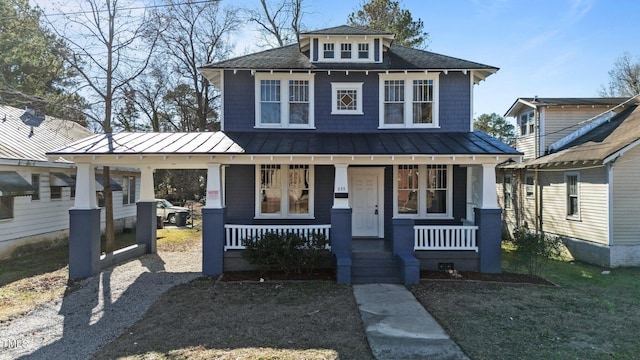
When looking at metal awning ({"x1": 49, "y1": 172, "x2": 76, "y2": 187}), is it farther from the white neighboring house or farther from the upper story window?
the upper story window

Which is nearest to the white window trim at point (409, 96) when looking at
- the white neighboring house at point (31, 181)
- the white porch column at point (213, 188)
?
the white porch column at point (213, 188)

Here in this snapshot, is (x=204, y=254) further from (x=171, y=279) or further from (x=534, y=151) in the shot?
(x=534, y=151)

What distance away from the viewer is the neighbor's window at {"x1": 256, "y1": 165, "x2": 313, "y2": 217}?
36.1ft

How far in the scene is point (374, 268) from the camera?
894 centimetres

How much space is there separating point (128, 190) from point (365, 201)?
14347mm

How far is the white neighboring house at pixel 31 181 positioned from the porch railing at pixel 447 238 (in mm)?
10853

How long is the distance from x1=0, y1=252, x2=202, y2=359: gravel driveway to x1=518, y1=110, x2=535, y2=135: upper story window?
1566cm

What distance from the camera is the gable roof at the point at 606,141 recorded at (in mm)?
10734

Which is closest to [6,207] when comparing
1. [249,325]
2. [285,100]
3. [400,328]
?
[285,100]

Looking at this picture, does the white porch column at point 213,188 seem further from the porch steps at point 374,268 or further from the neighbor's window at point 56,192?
the neighbor's window at point 56,192

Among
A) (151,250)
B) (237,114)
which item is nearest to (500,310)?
(237,114)

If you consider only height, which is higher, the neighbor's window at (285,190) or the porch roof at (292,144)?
the porch roof at (292,144)

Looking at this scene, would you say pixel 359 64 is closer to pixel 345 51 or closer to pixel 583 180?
pixel 345 51

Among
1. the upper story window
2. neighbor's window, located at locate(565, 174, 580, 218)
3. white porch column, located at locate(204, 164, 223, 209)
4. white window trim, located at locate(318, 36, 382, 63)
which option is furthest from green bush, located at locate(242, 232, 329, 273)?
the upper story window
